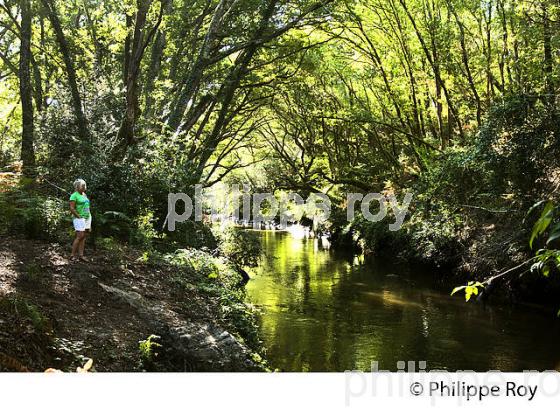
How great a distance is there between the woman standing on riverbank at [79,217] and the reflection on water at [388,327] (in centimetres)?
389

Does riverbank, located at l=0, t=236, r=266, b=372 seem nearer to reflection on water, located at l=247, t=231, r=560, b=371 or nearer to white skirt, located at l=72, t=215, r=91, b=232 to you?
white skirt, located at l=72, t=215, r=91, b=232

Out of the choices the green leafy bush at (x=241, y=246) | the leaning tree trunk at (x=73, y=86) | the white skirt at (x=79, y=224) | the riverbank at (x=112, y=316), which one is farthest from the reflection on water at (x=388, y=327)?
the leaning tree trunk at (x=73, y=86)

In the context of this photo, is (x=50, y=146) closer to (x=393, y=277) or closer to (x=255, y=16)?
(x=255, y=16)

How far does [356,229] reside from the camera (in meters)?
28.5

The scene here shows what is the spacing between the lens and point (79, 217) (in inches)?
359

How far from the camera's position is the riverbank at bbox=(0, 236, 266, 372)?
5586 mm

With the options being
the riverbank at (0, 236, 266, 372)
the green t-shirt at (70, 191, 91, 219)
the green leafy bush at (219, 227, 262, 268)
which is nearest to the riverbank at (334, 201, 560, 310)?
the green leafy bush at (219, 227, 262, 268)

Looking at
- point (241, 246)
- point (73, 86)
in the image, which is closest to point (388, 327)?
point (241, 246)

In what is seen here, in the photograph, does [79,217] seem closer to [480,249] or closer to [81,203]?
[81,203]

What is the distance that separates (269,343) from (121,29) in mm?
9593

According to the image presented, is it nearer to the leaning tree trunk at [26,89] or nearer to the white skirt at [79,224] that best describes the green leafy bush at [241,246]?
the leaning tree trunk at [26,89]

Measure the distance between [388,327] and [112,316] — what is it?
7.12 meters

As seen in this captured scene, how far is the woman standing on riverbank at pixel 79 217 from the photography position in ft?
29.7
